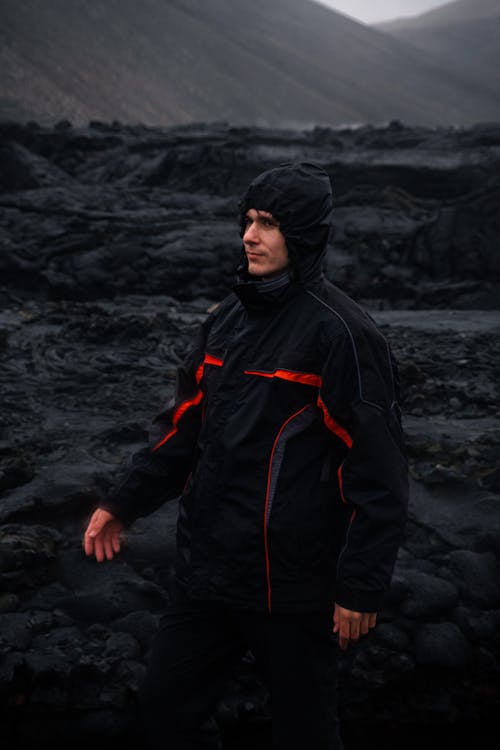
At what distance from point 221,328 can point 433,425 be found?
11.8 feet

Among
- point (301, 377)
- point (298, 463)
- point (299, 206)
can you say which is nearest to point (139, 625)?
point (298, 463)

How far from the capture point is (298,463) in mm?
1677

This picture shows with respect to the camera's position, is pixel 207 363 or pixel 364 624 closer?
pixel 364 624

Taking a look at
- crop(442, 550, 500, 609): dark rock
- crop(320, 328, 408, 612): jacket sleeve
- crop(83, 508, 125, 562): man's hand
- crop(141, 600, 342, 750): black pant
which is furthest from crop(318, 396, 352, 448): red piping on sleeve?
crop(442, 550, 500, 609): dark rock

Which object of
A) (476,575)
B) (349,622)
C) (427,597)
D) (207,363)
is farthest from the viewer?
(476,575)

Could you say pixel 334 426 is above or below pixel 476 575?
above

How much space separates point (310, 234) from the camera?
1.77 meters

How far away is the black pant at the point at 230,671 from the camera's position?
5.44 ft

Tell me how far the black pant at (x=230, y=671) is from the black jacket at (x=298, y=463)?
0.08 m

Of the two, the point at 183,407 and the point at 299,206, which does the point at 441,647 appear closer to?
the point at 183,407

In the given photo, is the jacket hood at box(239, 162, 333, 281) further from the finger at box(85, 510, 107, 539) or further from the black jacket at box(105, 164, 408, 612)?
the finger at box(85, 510, 107, 539)

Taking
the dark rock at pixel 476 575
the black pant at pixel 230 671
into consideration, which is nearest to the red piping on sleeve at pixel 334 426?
the black pant at pixel 230 671

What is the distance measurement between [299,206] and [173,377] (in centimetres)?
443

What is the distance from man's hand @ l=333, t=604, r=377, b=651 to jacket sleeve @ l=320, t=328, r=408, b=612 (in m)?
0.02
